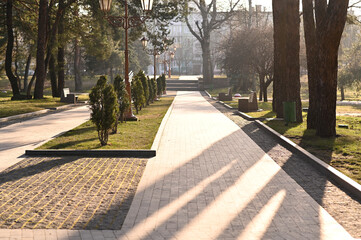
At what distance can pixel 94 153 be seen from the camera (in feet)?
34.7

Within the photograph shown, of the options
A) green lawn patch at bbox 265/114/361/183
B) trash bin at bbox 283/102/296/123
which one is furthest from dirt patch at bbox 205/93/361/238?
trash bin at bbox 283/102/296/123

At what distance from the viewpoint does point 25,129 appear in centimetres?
1603

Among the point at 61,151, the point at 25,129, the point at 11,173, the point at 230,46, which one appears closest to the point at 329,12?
the point at 61,151

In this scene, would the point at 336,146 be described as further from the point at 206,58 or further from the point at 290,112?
the point at 206,58

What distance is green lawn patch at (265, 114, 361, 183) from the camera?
9.19 m

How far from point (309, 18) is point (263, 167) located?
9.19m

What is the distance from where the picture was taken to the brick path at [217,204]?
5312mm

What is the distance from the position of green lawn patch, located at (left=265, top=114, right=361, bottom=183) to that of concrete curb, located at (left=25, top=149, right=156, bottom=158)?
12.6ft

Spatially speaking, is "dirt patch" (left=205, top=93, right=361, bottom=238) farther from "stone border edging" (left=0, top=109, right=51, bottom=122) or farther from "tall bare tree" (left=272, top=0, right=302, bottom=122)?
"stone border edging" (left=0, top=109, right=51, bottom=122)

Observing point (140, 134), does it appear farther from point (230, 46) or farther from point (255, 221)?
point (230, 46)

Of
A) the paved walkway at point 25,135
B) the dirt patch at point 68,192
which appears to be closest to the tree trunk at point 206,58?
the paved walkway at point 25,135

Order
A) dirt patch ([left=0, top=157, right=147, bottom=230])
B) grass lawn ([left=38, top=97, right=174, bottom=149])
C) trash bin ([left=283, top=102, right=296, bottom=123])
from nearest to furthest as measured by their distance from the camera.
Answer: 1. dirt patch ([left=0, top=157, right=147, bottom=230])
2. grass lawn ([left=38, top=97, right=174, bottom=149])
3. trash bin ([left=283, top=102, right=296, bottom=123])

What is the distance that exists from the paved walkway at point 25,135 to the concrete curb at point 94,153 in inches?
16.8

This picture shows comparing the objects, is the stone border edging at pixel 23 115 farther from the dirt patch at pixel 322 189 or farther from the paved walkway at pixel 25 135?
the dirt patch at pixel 322 189
